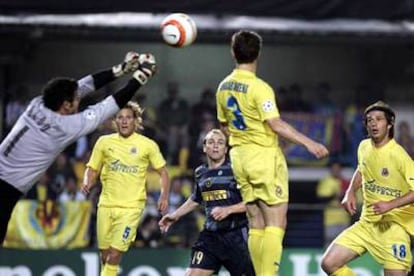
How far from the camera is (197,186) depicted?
A: 13.4m

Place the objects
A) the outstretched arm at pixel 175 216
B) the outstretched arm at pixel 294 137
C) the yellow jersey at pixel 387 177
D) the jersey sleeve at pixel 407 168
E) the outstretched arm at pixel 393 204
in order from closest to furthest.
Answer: the outstretched arm at pixel 294 137, the outstretched arm at pixel 393 204, the jersey sleeve at pixel 407 168, the yellow jersey at pixel 387 177, the outstretched arm at pixel 175 216

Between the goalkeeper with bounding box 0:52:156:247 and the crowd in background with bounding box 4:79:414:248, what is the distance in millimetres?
6053

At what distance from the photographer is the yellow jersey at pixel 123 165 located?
14273mm

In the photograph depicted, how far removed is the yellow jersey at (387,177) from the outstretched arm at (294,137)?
1183mm

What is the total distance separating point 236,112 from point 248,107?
136 mm

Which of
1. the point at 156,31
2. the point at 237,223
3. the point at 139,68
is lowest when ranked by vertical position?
the point at 237,223

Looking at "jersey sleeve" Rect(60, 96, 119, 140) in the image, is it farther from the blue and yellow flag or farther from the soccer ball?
the blue and yellow flag

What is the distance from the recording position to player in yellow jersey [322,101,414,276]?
12.6 m

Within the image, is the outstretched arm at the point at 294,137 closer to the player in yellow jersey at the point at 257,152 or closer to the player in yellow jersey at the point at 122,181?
the player in yellow jersey at the point at 257,152

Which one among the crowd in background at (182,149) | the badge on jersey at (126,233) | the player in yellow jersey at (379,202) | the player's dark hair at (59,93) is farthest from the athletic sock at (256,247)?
the crowd in background at (182,149)

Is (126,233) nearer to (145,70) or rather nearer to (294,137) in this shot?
(145,70)

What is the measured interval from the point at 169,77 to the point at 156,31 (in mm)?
2382

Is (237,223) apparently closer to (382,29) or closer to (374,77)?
(382,29)

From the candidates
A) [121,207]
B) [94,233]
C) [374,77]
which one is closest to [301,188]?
[374,77]
